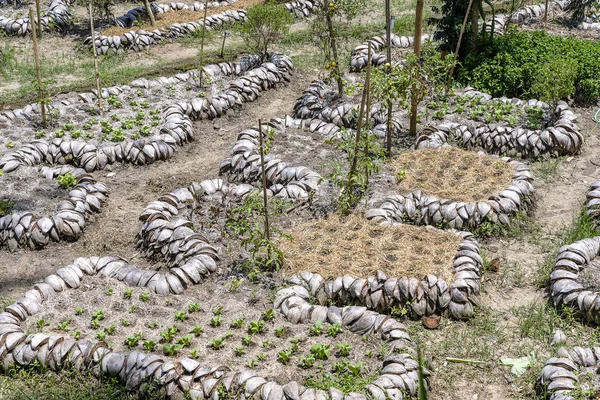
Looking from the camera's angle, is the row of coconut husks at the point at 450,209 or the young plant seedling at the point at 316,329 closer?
the young plant seedling at the point at 316,329

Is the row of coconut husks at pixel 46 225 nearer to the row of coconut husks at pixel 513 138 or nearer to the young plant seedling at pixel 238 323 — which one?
the young plant seedling at pixel 238 323

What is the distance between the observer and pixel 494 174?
9750 mm

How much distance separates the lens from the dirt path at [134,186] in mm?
8728

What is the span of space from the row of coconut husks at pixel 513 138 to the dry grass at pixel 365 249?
2.41 metres

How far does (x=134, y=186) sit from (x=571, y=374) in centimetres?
652

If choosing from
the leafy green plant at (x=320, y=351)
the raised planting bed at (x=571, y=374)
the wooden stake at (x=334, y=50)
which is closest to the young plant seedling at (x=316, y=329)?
the leafy green plant at (x=320, y=351)

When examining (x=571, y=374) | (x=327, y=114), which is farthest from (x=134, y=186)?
(x=571, y=374)

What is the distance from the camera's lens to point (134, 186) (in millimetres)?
10422

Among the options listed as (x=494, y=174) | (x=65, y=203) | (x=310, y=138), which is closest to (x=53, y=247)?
(x=65, y=203)

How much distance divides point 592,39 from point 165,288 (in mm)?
11340

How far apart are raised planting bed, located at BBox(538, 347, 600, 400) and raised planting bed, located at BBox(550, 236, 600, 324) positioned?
25.6 inches

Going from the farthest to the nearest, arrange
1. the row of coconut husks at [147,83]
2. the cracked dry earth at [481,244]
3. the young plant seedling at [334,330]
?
the row of coconut husks at [147,83] → the young plant seedling at [334,330] → the cracked dry earth at [481,244]

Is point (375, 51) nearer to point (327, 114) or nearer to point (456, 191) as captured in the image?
point (327, 114)

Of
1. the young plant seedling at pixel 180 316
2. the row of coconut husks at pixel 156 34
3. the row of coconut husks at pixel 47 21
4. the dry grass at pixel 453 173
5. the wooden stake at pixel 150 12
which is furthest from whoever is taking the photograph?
the wooden stake at pixel 150 12
